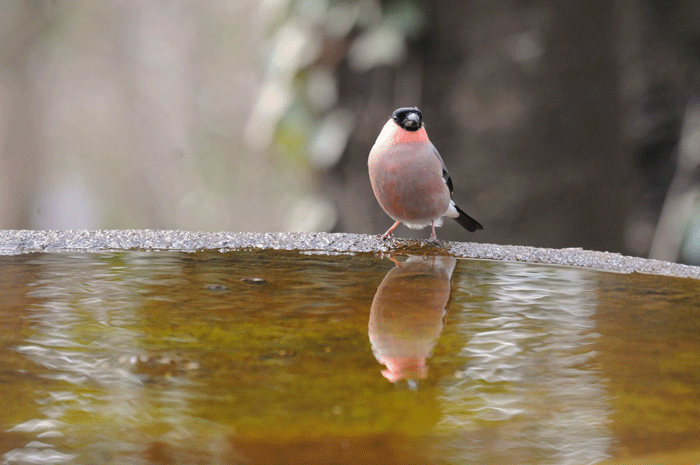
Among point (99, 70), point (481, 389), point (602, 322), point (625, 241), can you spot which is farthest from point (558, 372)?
point (99, 70)

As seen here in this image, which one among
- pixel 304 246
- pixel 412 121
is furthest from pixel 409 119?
pixel 304 246

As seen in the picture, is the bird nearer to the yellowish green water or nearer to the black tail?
the black tail

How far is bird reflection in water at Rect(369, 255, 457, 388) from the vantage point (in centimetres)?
115

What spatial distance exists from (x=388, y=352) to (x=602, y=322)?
1.69 feet

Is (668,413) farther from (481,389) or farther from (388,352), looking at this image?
(388,352)

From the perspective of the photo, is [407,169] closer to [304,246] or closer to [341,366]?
[304,246]

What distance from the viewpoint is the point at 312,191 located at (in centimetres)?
433

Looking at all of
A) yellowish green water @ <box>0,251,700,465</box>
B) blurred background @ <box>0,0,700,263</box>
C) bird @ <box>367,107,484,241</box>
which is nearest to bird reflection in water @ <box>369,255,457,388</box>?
yellowish green water @ <box>0,251,700,465</box>

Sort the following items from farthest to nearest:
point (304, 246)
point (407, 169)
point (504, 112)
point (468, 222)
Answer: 1. point (504, 112)
2. point (468, 222)
3. point (407, 169)
4. point (304, 246)

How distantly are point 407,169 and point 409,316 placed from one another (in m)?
1.23

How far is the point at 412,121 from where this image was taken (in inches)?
104

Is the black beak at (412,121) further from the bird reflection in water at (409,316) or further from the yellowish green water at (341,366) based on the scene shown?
the yellowish green water at (341,366)

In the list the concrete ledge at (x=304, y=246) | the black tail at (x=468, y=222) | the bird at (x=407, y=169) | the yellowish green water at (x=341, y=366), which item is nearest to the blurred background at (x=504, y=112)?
the black tail at (x=468, y=222)

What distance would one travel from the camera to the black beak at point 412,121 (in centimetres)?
264
